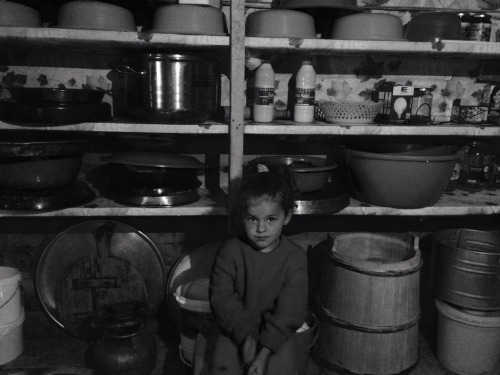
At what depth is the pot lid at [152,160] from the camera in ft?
6.31

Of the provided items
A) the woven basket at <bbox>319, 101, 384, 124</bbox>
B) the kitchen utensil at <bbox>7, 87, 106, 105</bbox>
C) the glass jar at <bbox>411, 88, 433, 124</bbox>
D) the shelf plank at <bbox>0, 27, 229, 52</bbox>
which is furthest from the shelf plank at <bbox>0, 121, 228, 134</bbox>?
the glass jar at <bbox>411, 88, 433, 124</bbox>

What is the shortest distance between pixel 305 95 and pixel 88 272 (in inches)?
60.3

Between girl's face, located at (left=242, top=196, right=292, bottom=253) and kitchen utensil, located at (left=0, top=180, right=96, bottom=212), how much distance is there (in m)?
0.86

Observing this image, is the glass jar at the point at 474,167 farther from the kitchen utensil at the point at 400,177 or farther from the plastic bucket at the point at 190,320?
the plastic bucket at the point at 190,320

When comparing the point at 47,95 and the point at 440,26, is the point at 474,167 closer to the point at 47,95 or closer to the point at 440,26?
the point at 440,26

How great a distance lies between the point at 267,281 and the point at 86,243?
1.18 meters

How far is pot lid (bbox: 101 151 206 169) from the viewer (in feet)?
6.31

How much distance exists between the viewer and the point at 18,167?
1888 millimetres

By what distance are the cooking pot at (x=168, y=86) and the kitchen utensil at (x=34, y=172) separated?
417mm

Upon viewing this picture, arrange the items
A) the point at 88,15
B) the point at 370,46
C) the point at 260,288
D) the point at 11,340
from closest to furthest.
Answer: the point at 260,288 < the point at 88,15 < the point at 370,46 < the point at 11,340

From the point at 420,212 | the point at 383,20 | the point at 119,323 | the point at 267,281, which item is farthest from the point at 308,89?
the point at 119,323

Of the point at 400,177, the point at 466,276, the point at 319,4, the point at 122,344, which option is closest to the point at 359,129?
the point at 400,177

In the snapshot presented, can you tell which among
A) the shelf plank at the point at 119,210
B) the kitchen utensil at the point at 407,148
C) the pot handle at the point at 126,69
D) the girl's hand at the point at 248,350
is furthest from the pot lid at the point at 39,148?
the kitchen utensil at the point at 407,148

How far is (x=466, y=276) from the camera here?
2188 millimetres
